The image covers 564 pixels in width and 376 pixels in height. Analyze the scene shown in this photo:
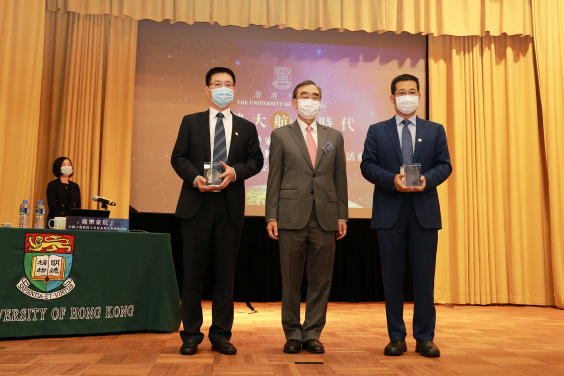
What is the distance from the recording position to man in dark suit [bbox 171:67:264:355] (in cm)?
237

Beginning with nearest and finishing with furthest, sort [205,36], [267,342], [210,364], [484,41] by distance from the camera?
[210,364], [267,342], [205,36], [484,41]

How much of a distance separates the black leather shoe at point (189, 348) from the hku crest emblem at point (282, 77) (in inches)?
144

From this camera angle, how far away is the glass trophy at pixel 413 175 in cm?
231

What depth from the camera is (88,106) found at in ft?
17.0

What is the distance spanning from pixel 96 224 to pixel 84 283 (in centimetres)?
38

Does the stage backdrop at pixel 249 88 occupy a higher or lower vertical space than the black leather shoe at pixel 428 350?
higher

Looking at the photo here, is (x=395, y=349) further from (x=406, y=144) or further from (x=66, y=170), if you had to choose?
(x=66, y=170)

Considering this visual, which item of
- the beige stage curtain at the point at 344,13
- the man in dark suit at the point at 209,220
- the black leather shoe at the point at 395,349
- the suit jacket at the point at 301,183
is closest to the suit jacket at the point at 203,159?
the man in dark suit at the point at 209,220

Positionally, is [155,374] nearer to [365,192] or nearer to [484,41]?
[365,192]

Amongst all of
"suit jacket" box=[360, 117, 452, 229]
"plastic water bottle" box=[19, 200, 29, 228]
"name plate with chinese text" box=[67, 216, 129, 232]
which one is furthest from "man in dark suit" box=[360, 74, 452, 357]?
"plastic water bottle" box=[19, 200, 29, 228]

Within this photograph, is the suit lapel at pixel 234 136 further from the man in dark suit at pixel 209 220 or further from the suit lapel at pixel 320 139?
the suit lapel at pixel 320 139

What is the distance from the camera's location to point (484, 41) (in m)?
5.75

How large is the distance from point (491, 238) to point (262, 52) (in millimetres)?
3589

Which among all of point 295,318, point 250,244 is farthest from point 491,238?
point 295,318
